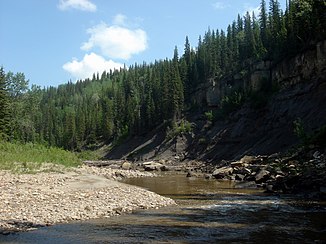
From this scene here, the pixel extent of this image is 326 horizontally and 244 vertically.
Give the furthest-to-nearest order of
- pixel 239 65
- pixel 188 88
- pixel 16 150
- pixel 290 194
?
pixel 188 88 → pixel 239 65 → pixel 16 150 → pixel 290 194

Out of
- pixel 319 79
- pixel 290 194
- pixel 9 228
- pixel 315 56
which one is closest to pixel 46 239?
pixel 9 228

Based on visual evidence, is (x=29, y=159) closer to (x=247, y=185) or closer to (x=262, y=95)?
(x=247, y=185)

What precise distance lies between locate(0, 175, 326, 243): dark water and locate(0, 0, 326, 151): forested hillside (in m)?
36.0

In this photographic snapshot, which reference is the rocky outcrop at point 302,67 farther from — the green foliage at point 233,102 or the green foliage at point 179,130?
the green foliage at point 179,130

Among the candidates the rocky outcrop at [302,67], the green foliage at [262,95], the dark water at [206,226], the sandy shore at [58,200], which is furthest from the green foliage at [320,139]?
the green foliage at [262,95]

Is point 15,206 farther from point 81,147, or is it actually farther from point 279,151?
point 81,147

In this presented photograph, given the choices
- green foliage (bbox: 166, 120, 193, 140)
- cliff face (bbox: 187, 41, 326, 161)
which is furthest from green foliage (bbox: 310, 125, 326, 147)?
green foliage (bbox: 166, 120, 193, 140)

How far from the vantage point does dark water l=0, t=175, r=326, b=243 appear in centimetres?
1628

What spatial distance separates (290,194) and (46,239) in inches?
863

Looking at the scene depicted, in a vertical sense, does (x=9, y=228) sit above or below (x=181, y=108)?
below

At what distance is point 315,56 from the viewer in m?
70.5

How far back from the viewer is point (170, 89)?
123750 millimetres

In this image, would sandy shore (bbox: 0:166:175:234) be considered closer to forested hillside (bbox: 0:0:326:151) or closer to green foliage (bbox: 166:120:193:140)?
forested hillside (bbox: 0:0:326:151)

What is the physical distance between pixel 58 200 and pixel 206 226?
9.32 meters
